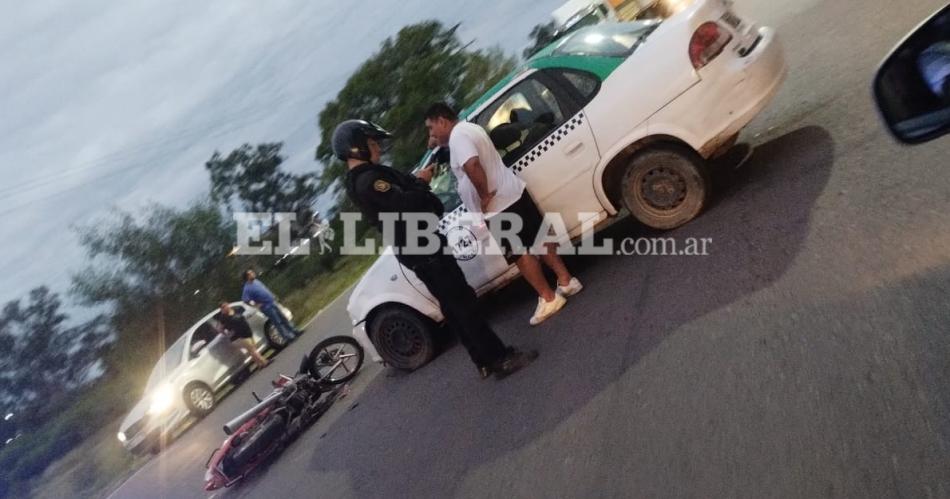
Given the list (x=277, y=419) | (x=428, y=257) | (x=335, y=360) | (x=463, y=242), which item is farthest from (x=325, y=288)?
(x=428, y=257)

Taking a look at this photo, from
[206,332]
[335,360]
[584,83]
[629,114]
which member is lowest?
[335,360]

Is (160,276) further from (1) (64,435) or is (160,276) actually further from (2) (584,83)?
(2) (584,83)

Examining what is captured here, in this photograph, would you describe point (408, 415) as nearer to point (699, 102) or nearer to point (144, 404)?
point (699, 102)

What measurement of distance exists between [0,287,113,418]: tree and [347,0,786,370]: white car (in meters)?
27.3

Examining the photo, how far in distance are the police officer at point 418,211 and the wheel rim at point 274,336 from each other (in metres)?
9.47

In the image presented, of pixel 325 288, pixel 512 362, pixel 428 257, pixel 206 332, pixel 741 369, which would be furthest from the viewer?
pixel 325 288

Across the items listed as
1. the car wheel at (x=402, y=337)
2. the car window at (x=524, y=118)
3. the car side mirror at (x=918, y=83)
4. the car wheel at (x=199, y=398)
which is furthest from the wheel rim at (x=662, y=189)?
the car wheel at (x=199, y=398)

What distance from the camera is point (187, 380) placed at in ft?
40.9

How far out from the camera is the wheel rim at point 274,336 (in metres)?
14.1

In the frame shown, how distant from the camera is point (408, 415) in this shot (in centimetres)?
596

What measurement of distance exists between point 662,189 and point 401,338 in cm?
279

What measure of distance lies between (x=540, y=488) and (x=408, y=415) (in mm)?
2333

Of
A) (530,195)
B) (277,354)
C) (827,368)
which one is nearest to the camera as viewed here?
(827,368)

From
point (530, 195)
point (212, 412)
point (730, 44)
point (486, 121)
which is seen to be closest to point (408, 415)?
point (530, 195)
